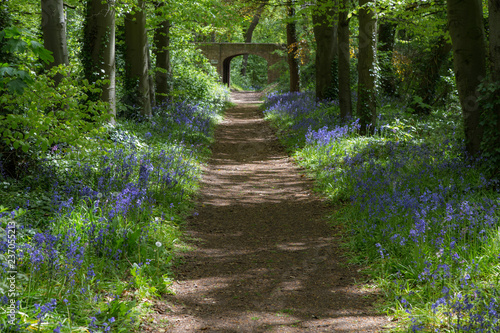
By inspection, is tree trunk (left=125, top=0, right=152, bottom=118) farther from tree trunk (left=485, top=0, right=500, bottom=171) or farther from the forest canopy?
tree trunk (left=485, top=0, right=500, bottom=171)

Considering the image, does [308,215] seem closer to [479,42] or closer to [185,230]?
[185,230]

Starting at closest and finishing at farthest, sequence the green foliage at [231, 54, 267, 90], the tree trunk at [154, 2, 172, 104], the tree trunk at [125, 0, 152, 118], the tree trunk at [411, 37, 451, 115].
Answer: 1. the tree trunk at [125, 0, 152, 118]
2. the tree trunk at [411, 37, 451, 115]
3. the tree trunk at [154, 2, 172, 104]
4. the green foliage at [231, 54, 267, 90]

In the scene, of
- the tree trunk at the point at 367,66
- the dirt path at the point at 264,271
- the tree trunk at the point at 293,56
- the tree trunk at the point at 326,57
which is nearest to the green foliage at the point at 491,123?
the dirt path at the point at 264,271

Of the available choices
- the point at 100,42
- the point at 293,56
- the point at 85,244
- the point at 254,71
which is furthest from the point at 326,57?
the point at 254,71

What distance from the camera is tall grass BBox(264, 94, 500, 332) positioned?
357 centimetres

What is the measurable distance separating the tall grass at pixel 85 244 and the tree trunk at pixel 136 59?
482cm

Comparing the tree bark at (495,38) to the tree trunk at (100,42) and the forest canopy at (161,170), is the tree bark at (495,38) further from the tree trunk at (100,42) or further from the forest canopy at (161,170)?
the tree trunk at (100,42)

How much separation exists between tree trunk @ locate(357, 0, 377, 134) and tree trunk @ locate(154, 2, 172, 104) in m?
7.08

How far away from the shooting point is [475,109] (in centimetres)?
761

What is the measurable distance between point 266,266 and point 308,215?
2.07 m

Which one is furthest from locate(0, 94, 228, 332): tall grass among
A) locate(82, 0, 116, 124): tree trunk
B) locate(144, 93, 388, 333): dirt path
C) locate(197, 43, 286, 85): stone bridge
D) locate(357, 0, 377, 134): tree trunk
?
locate(197, 43, 286, 85): stone bridge

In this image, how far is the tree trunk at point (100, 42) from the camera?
31.4 feet

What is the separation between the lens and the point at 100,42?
9641 mm

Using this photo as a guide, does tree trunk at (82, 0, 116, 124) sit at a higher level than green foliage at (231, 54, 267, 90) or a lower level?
lower
